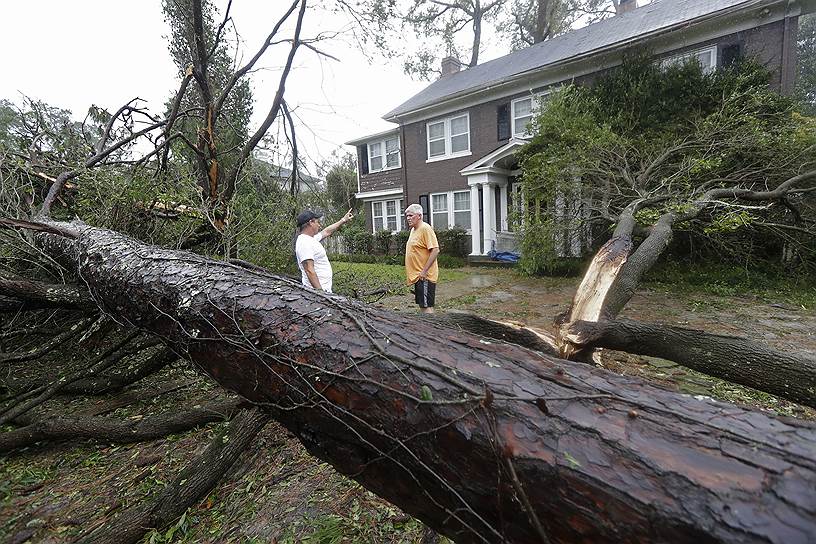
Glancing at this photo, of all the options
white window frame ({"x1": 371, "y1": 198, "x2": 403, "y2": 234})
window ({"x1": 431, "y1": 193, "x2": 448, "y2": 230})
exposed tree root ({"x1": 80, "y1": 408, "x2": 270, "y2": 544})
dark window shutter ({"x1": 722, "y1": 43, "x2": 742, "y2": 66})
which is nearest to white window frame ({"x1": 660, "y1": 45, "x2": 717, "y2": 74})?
dark window shutter ({"x1": 722, "y1": 43, "x2": 742, "y2": 66})

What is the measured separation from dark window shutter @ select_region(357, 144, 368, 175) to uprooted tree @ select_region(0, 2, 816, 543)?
727 inches

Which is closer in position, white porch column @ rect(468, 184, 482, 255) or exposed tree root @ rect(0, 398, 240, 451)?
exposed tree root @ rect(0, 398, 240, 451)

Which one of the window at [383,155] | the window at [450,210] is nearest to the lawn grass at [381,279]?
the window at [450,210]

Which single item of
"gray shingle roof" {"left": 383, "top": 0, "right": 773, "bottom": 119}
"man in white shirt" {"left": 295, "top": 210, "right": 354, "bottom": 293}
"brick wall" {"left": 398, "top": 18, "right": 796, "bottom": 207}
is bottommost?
"man in white shirt" {"left": 295, "top": 210, "right": 354, "bottom": 293}

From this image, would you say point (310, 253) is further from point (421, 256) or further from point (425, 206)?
point (425, 206)

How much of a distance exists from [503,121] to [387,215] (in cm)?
733

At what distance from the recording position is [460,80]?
16.8 meters

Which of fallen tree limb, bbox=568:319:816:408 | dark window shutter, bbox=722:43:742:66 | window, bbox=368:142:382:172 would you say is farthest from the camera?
window, bbox=368:142:382:172

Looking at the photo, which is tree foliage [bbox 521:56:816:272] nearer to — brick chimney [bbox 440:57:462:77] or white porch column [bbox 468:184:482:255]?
white porch column [bbox 468:184:482:255]

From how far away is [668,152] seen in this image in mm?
7551

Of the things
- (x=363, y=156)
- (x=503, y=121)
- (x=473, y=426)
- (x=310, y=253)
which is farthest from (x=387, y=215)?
(x=473, y=426)

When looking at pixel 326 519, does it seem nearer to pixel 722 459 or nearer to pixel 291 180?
pixel 722 459

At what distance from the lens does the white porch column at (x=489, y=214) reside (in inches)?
523

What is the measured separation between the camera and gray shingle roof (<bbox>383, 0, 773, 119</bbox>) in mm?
10195
